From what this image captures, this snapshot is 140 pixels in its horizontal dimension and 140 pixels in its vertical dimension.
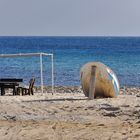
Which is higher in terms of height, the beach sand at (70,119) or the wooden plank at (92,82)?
the wooden plank at (92,82)

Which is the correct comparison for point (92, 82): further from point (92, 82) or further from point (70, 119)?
point (70, 119)

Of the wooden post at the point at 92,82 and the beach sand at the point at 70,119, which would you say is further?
the wooden post at the point at 92,82

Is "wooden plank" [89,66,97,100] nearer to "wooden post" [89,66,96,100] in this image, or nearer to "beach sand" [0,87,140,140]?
"wooden post" [89,66,96,100]

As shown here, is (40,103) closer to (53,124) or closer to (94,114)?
(94,114)

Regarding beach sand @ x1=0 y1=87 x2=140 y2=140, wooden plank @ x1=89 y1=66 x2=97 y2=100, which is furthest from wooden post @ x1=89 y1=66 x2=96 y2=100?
beach sand @ x1=0 y1=87 x2=140 y2=140

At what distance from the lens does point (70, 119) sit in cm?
1399

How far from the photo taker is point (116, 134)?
11.9m

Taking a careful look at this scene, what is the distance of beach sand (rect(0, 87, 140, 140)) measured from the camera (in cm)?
1205

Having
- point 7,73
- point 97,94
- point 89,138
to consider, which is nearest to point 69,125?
point 89,138

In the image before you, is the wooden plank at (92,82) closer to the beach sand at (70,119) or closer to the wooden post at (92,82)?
the wooden post at (92,82)

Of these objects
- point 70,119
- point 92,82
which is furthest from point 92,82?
point 70,119

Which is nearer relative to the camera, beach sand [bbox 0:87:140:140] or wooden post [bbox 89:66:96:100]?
beach sand [bbox 0:87:140:140]

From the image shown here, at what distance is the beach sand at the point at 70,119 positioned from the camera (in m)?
12.1

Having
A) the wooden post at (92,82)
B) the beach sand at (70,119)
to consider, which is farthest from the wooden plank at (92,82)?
the beach sand at (70,119)
